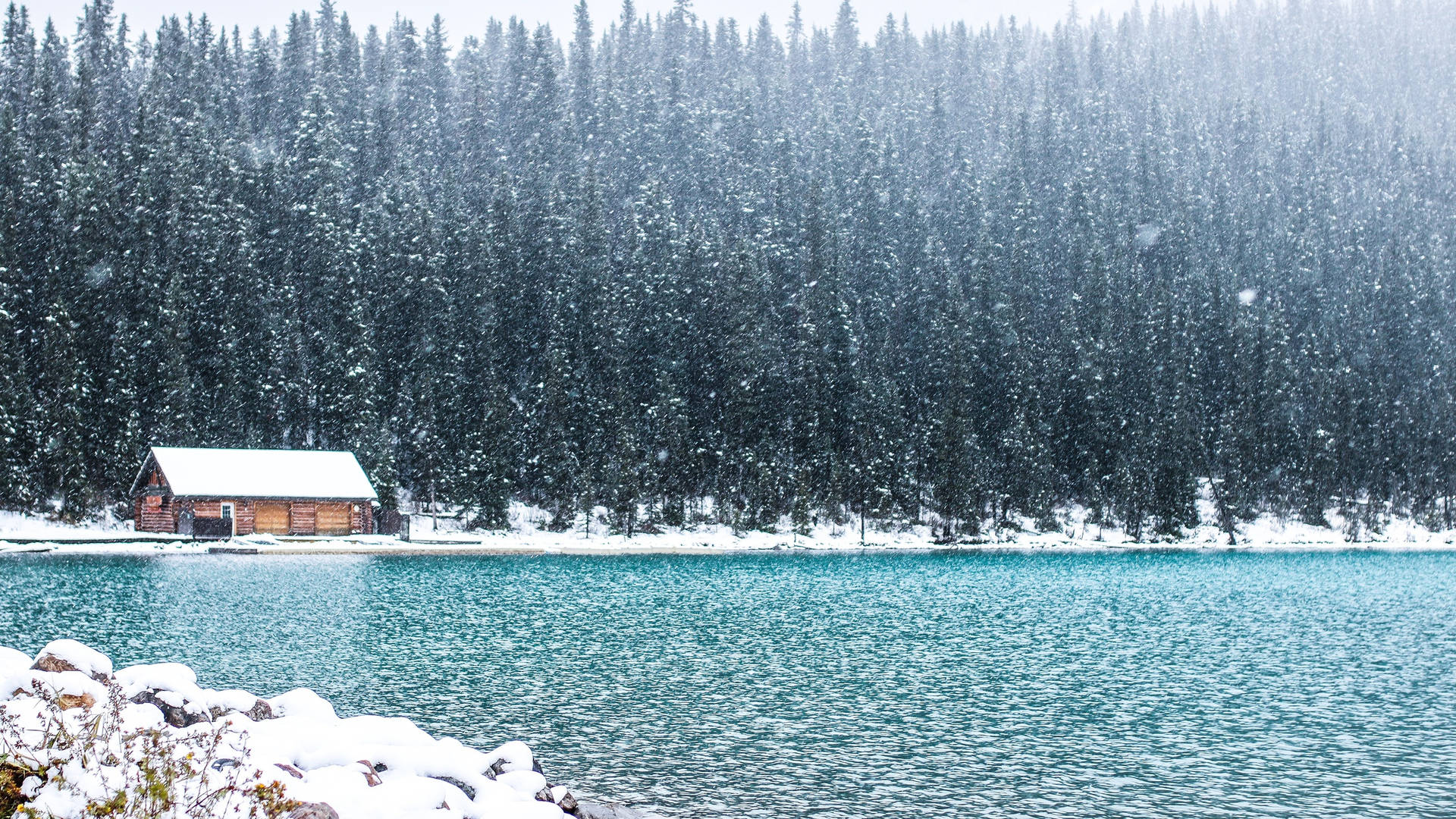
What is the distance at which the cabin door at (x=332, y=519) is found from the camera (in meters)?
75.6

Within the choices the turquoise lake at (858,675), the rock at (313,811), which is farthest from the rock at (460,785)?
the turquoise lake at (858,675)

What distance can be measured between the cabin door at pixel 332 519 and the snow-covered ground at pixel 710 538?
5.49 ft

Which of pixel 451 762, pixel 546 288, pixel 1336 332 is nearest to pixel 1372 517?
pixel 1336 332

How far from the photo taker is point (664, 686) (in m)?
25.0

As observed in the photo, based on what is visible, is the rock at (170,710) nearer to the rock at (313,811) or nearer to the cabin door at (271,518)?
the rock at (313,811)

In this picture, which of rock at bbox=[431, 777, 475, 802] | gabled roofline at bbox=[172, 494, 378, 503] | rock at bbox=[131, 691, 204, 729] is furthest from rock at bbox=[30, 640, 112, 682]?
gabled roofline at bbox=[172, 494, 378, 503]

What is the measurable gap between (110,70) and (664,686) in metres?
127

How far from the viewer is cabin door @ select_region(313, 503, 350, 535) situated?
75.6 m

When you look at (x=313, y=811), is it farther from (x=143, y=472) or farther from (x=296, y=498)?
(x=143, y=472)


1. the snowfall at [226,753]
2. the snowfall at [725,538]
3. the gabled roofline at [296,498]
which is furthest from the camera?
the gabled roofline at [296,498]

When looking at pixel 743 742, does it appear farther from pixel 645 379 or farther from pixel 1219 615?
pixel 645 379

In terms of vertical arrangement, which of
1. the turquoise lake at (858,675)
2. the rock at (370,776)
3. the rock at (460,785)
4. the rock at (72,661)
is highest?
the rock at (72,661)

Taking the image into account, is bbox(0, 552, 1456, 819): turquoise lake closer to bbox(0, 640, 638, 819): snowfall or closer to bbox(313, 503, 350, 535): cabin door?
bbox(0, 640, 638, 819): snowfall

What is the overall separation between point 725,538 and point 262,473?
103 ft
